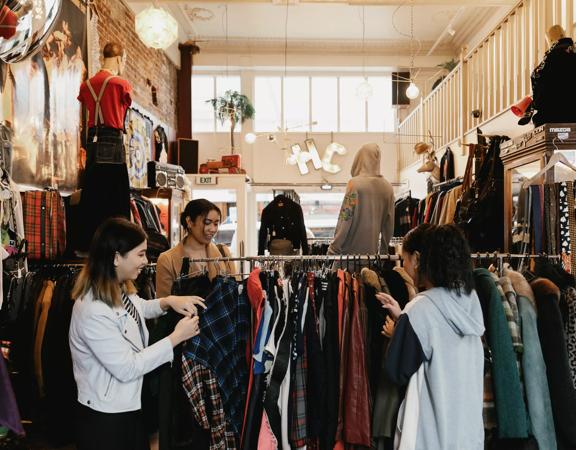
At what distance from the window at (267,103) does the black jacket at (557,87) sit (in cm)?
751

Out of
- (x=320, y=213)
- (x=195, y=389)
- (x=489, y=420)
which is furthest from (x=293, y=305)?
(x=320, y=213)

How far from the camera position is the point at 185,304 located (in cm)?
209

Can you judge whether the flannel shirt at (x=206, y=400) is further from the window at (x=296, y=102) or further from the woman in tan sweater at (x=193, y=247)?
the window at (x=296, y=102)

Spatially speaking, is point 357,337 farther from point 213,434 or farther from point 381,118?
point 381,118

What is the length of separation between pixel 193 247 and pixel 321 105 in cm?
820

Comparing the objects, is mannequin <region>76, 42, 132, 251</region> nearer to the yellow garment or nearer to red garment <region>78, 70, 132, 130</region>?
red garment <region>78, 70, 132, 130</region>

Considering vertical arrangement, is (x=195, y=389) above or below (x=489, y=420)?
above

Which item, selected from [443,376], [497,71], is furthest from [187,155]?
[443,376]

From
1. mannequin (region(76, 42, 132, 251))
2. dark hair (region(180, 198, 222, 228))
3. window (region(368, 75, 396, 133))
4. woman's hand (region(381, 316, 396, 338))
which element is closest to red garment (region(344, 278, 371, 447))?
woman's hand (region(381, 316, 396, 338))

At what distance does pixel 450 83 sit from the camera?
723cm

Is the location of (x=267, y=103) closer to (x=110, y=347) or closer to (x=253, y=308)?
(x=253, y=308)

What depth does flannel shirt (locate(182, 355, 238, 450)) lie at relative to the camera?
2033 mm

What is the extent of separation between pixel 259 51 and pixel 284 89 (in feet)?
3.00

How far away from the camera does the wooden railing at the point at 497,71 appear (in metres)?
4.68
